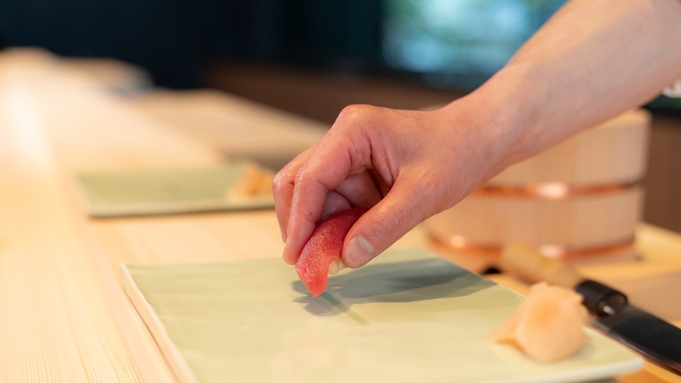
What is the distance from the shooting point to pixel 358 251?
723mm

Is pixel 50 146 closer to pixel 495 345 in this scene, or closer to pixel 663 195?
pixel 495 345

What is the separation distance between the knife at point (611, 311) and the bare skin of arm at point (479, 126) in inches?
5.9

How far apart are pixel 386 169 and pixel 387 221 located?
0.07m

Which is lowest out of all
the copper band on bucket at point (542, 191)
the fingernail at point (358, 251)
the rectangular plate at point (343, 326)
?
the copper band on bucket at point (542, 191)

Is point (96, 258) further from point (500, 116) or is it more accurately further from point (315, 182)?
point (500, 116)

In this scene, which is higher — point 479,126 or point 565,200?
point 479,126

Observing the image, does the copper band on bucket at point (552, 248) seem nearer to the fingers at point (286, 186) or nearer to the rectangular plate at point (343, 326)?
the rectangular plate at point (343, 326)

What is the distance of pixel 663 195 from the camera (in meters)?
2.48

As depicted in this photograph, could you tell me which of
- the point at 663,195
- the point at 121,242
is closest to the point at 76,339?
the point at 121,242

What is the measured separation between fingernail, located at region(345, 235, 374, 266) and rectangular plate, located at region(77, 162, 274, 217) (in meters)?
0.61

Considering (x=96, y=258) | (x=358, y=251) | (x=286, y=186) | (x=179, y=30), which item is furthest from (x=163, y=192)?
(x=179, y=30)

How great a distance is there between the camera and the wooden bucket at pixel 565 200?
43.0 inches

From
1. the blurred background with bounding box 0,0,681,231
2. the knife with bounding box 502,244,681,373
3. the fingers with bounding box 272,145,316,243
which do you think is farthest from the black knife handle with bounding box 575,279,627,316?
the blurred background with bounding box 0,0,681,231

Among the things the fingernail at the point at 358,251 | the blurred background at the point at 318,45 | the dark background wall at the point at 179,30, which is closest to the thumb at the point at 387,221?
the fingernail at the point at 358,251
